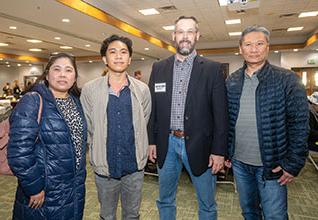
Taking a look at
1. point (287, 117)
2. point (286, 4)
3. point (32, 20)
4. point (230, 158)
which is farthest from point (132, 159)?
point (286, 4)

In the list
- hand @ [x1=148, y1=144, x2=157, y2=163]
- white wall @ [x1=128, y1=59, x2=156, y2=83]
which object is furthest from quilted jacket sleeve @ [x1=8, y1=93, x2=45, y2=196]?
white wall @ [x1=128, y1=59, x2=156, y2=83]

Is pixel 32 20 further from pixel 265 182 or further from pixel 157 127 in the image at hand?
pixel 265 182

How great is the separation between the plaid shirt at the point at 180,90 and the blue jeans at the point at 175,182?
12 cm

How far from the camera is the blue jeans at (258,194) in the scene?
1.80 meters

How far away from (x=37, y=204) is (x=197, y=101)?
1.21 meters

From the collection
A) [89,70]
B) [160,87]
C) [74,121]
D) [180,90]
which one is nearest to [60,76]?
[74,121]

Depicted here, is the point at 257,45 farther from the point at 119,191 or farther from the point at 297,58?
the point at 297,58

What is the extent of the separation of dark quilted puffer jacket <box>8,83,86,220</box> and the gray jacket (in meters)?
0.21

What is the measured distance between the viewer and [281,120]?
1763 mm

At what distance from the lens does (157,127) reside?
205 centimetres

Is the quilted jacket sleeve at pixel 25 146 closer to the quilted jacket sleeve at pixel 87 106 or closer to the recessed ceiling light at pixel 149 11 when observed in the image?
the quilted jacket sleeve at pixel 87 106

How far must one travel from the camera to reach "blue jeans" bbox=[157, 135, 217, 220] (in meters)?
1.93

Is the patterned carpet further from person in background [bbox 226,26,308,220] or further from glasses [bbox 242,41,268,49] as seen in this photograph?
glasses [bbox 242,41,268,49]

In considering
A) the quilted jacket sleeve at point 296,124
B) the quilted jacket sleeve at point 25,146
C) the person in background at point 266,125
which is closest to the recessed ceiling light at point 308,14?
the person in background at point 266,125
